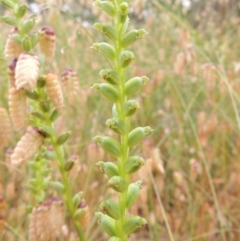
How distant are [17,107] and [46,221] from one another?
20cm

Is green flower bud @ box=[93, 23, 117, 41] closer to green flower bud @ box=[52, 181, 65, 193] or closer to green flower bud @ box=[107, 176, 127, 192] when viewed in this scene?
green flower bud @ box=[107, 176, 127, 192]

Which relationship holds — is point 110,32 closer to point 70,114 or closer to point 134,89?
point 134,89

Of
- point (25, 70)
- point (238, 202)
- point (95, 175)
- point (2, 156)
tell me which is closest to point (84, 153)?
point (95, 175)

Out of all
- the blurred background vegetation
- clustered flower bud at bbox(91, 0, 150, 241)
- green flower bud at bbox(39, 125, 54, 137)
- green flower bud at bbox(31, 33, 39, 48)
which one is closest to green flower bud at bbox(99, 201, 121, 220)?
clustered flower bud at bbox(91, 0, 150, 241)

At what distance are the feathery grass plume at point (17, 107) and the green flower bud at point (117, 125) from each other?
0.67ft

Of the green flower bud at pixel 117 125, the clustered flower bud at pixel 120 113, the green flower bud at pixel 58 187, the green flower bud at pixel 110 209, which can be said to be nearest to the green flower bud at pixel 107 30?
the clustered flower bud at pixel 120 113

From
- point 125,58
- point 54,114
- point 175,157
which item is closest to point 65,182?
point 54,114

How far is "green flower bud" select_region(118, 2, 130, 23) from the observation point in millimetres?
666

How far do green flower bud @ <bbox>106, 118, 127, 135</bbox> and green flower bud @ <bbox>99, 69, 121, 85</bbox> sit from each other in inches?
2.0

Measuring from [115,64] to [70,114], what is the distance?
182 centimetres

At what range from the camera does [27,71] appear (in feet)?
2.49

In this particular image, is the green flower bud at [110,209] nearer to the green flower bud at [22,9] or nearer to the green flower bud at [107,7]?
the green flower bud at [107,7]

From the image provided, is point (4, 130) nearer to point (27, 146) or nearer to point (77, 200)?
point (27, 146)

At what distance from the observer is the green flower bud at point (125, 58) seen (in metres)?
0.66
